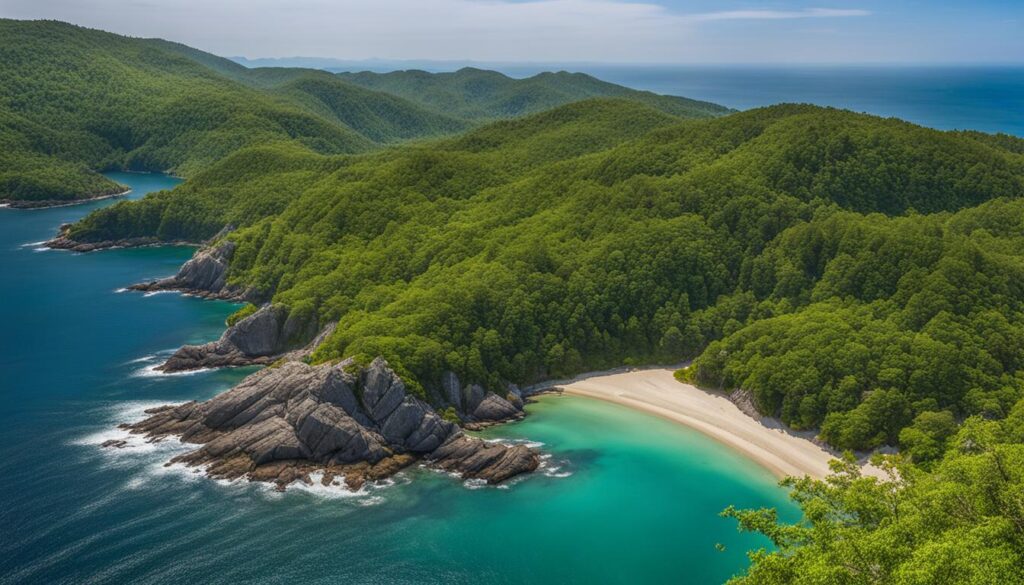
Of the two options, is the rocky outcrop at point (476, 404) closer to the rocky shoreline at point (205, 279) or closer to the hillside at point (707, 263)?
the hillside at point (707, 263)

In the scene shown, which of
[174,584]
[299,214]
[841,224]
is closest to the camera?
[174,584]

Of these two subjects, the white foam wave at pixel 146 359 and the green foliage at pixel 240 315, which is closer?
the white foam wave at pixel 146 359

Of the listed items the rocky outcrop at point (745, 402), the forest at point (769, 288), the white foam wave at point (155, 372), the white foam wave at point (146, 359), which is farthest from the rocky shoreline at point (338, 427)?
the rocky outcrop at point (745, 402)

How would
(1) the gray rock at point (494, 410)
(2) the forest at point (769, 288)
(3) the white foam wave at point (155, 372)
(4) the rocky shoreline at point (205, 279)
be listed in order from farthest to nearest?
(4) the rocky shoreline at point (205, 279) < (3) the white foam wave at point (155, 372) < (1) the gray rock at point (494, 410) < (2) the forest at point (769, 288)

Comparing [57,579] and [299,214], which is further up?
[299,214]

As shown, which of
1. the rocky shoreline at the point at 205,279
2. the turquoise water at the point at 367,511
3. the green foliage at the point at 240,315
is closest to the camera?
the turquoise water at the point at 367,511

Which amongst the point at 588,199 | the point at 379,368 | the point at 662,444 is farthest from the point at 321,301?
the point at 662,444

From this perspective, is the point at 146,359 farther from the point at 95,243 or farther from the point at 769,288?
the point at 769,288

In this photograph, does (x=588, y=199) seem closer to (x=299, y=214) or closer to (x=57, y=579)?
(x=299, y=214)
